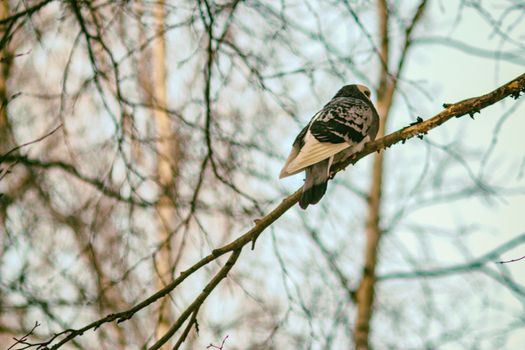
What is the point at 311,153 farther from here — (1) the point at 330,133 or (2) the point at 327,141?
(1) the point at 330,133

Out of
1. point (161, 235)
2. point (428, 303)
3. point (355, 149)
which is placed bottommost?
point (355, 149)

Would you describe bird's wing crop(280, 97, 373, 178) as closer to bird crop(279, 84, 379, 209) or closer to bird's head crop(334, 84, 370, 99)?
bird crop(279, 84, 379, 209)

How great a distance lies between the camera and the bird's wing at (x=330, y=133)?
3598 millimetres

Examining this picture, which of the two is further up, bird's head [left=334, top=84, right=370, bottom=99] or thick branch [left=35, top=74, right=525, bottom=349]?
bird's head [left=334, top=84, right=370, bottom=99]

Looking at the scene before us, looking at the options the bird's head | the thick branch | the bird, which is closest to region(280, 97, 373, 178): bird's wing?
the bird

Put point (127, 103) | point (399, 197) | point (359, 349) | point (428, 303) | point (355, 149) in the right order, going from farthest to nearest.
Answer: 1. point (399, 197)
2. point (428, 303)
3. point (359, 349)
4. point (355, 149)
5. point (127, 103)

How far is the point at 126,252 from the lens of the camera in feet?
11.9

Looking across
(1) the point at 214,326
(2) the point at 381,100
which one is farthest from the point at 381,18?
(1) the point at 214,326

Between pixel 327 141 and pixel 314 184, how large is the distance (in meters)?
0.52

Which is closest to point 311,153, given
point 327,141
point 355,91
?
point 327,141

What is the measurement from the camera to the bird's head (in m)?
5.12

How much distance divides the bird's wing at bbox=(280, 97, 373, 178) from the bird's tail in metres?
0.05

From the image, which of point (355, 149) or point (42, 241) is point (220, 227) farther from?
point (355, 149)

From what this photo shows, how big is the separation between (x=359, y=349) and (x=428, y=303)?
1181mm
